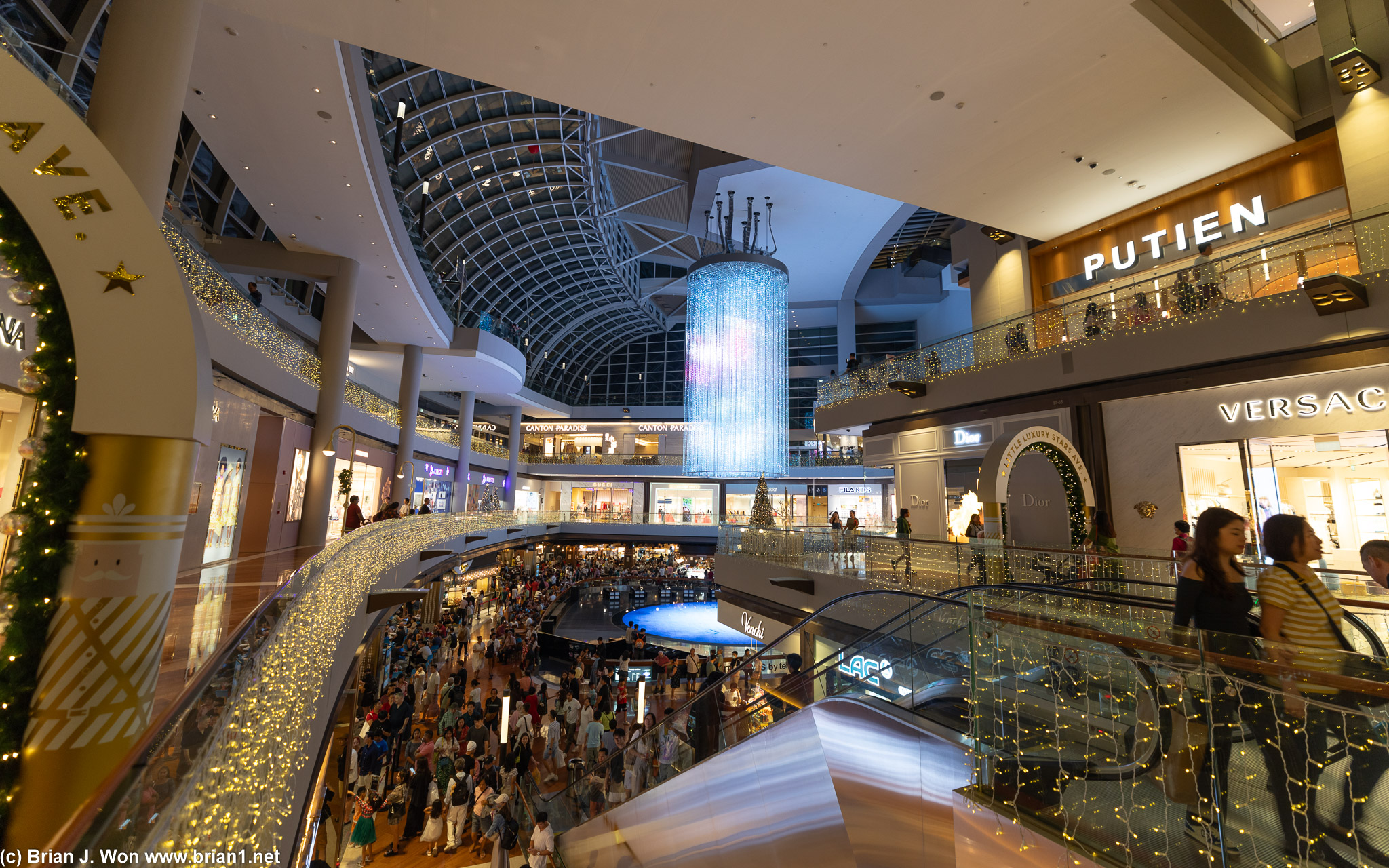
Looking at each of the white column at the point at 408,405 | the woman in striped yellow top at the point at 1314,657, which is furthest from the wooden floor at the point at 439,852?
the white column at the point at 408,405

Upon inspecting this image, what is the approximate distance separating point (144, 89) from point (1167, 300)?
14.2 m

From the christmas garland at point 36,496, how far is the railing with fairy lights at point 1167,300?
1303cm

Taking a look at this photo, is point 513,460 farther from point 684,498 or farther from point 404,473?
point 404,473

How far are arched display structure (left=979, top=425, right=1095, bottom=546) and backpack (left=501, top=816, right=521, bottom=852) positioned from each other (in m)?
7.77

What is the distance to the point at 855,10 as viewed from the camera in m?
7.14

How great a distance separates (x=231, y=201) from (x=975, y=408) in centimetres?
1959

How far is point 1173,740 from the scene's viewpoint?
242 cm

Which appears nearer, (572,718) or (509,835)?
(509,835)

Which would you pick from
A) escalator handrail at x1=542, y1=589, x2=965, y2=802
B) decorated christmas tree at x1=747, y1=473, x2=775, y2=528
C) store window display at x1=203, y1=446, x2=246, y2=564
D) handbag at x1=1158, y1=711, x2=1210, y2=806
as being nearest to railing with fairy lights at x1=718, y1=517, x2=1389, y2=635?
escalator handrail at x1=542, y1=589, x2=965, y2=802

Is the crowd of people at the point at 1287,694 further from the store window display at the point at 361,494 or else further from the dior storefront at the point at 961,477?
the store window display at the point at 361,494

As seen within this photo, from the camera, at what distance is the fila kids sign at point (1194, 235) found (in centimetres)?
1065

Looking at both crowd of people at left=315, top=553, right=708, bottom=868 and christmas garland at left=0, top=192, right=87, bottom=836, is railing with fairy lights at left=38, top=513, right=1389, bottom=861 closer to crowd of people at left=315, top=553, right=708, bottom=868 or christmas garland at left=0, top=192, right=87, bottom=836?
christmas garland at left=0, top=192, right=87, bottom=836

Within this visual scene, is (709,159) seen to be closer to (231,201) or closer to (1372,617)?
(231,201)

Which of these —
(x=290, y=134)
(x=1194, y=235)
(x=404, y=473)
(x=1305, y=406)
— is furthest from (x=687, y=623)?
(x=290, y=134)
